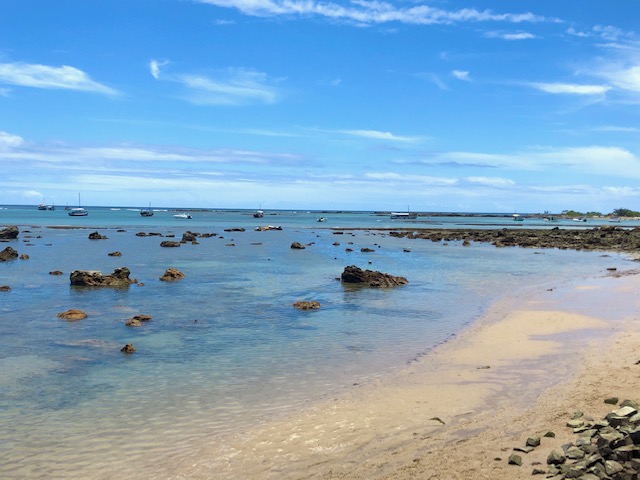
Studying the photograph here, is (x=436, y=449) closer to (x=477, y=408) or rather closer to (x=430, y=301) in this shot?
(x=477, y=408)

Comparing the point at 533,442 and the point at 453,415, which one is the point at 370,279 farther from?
the point at 533,442

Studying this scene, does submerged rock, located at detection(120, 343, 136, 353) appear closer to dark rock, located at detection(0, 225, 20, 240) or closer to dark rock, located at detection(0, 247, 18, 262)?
dark rock, located at detection(0, 247, 18, 262)

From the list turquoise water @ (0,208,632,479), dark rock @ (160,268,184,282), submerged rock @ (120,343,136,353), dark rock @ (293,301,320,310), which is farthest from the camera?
dark rock @ (160,268,184,282)

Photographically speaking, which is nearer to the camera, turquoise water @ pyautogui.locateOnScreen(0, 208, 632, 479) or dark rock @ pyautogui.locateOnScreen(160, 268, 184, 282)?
turquoise water @ pyautogui.locateOnScreen(0, 208, 632, 479)

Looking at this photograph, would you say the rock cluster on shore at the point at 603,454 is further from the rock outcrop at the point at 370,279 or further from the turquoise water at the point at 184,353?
the rock outcrop at the point at 370,279

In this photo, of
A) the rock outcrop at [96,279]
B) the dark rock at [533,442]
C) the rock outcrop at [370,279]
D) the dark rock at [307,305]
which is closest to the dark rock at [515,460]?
the dark rock at [533,442]

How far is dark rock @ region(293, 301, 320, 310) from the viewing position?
85.3 feet

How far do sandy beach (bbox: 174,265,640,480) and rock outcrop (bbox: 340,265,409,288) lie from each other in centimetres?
1397

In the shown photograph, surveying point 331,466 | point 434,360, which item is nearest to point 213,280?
point 434,360

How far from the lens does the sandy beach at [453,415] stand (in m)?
9.40

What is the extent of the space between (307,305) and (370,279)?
9197 mm

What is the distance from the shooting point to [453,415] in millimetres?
11875

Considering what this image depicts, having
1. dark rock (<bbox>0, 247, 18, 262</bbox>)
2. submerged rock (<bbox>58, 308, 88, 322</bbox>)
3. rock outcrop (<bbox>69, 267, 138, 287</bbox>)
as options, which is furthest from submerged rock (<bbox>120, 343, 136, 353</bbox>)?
dark rock (<bbox>0, 247, 18, 262</bbox>)

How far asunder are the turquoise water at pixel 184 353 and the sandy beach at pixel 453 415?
89 centimetres
